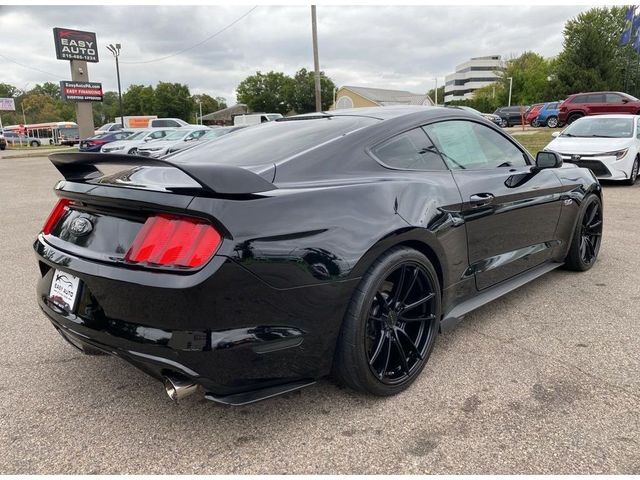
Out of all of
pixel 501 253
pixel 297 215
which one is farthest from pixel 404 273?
pixel 501 253

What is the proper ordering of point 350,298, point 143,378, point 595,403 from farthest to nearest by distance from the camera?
point 143,378
point 595,403
point 350,298

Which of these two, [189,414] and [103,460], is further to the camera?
[189,414]

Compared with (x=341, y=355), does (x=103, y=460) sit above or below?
below

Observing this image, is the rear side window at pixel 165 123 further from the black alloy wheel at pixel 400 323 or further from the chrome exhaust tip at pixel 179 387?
the chrome exhaust tip at pixel 179 387

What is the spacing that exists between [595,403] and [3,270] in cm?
503

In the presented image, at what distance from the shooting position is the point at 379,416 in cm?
234

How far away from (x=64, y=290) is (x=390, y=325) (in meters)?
1.54

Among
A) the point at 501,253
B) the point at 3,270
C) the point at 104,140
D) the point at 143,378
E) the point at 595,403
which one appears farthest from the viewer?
the point at 104,140

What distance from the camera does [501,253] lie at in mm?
3246

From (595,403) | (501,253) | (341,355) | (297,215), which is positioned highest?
(297,215)

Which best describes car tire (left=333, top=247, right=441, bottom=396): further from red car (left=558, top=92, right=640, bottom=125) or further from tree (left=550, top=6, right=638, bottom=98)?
tree (left=550, top=6, right=638, bottom=98)

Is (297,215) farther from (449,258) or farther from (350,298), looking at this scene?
(449,258)

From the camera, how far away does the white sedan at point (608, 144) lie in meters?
9.45

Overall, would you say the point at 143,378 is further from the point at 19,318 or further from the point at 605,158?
the point at 605,158
